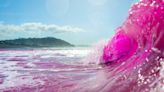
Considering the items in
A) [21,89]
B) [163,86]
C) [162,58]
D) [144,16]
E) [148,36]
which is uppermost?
[144,16]

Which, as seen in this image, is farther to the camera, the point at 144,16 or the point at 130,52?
the point at 130,52

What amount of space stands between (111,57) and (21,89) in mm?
1520

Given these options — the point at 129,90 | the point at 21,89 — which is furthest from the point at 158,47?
the point at 21,89

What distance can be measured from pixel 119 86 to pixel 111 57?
75.3 inches

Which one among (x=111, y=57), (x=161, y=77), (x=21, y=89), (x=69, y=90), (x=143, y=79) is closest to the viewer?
(x=161, y=77)

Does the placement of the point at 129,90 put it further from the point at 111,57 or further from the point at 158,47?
the point at 111,57

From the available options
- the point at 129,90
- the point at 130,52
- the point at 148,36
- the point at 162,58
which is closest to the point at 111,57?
the point at 130,52

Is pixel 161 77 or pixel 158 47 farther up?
pixel 158 47

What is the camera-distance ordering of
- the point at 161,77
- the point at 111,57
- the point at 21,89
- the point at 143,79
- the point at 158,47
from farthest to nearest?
1. the point at 111,57
2. the point at 21,89
3. the point at 158,47
4. the point at 143,79
5. the point at 161,77

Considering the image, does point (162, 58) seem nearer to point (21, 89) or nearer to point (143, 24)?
point (143, 24)

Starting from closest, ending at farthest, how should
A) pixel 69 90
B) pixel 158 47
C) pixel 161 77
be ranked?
pixel 161 77 < pixel 158 47 < pixel 69 90

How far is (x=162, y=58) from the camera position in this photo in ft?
7.50

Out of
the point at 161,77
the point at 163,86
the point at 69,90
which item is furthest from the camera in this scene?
the point at 69,90

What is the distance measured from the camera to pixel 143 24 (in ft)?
8.91
